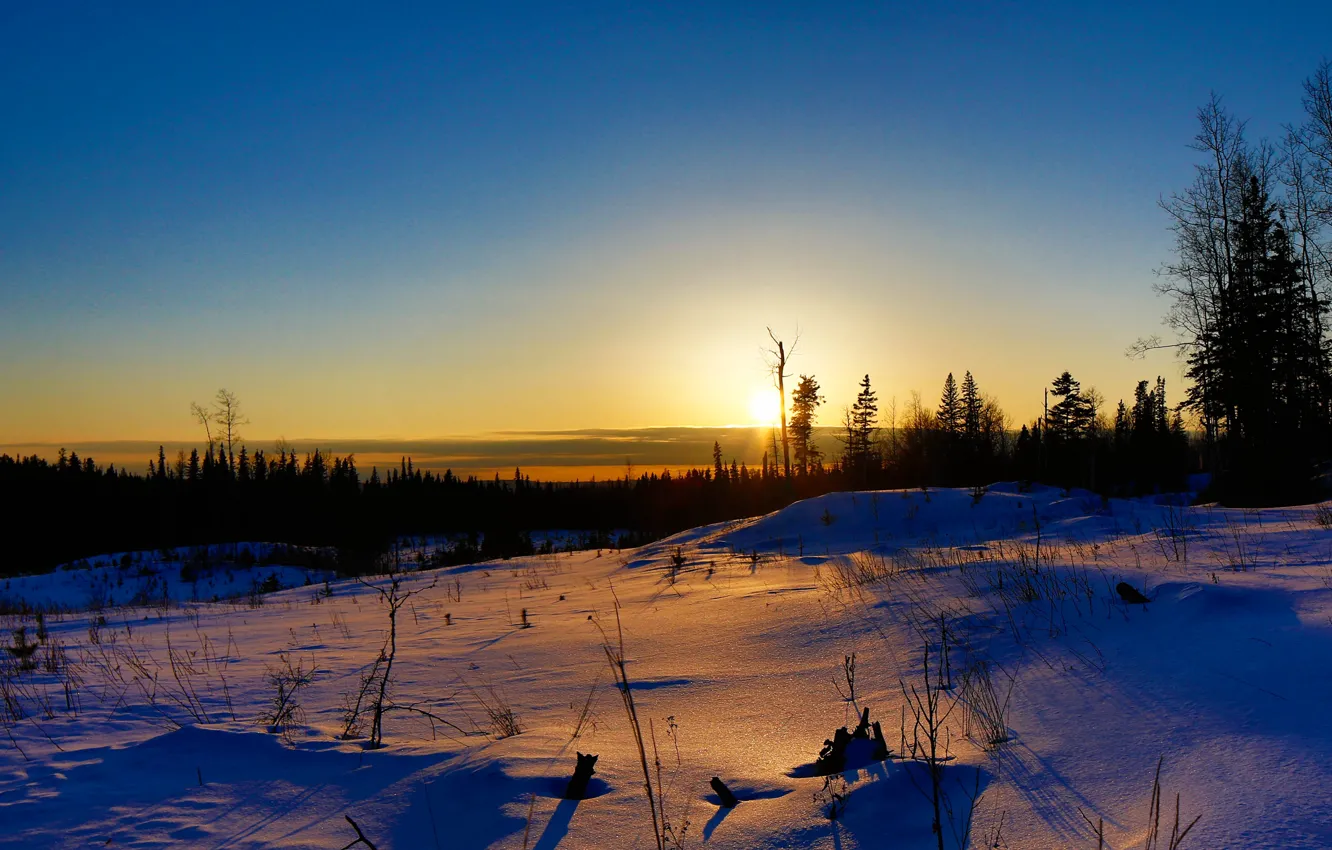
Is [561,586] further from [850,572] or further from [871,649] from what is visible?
[871,649]

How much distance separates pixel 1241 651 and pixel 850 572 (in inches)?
202

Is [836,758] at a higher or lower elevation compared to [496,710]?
higher

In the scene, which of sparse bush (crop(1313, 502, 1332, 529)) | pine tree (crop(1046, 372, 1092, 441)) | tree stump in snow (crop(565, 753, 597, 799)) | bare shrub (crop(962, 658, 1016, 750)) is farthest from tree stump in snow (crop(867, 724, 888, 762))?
pine tree (crop(1046, 372, 1092, 441))

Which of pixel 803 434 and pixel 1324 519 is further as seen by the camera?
pixel 803 434

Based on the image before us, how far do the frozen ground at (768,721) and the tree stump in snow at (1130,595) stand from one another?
0.17 ft

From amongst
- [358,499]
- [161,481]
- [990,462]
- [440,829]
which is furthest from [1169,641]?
[161,481]

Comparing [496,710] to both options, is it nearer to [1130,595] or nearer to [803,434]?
[1130,595]

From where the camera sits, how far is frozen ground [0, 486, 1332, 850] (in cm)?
237

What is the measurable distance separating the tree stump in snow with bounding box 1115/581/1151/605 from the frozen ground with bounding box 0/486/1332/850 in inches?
2.1

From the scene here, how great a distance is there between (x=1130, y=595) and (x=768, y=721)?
8.30 feet

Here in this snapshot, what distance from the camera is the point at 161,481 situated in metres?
71.6

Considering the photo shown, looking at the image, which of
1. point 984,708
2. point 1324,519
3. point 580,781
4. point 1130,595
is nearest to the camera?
point 580,781

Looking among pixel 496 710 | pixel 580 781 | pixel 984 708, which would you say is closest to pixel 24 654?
pixel 496 710

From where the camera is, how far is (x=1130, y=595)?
4332 mm
